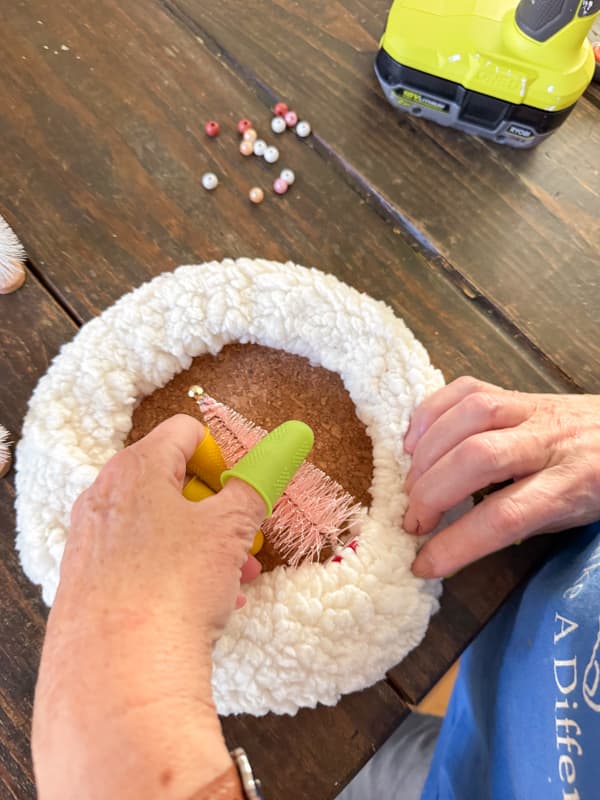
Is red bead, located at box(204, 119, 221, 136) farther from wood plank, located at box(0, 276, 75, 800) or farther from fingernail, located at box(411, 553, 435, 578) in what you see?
fingernail, located at box(411, 553, 435, 578)

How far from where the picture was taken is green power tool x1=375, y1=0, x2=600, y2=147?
0.56 metres

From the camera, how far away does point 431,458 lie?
49 centimetres

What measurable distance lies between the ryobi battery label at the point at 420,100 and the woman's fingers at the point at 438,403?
1.06 feet

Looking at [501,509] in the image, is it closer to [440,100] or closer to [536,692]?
[536,692]

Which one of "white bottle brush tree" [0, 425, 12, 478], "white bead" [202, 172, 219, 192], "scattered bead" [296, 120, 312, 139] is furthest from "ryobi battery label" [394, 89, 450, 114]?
"white bottle brush tree" [0, 425, 12, 478]

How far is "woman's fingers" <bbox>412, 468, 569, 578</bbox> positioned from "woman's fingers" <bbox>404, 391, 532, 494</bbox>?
0.16 ft

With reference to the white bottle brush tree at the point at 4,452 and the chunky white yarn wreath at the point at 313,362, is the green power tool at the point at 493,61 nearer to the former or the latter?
the chunky white yarn wreath at the point at 313,362

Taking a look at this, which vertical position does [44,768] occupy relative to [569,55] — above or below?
below

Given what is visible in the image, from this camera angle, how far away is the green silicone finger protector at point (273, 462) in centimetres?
37

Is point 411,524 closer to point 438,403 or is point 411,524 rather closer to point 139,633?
point 438,403

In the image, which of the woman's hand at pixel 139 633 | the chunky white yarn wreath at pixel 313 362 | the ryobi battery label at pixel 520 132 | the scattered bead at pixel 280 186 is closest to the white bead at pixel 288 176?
the scattered bead at pixel 280 186

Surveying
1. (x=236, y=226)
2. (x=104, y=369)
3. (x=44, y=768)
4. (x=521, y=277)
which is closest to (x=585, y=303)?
(x=521, y=277)

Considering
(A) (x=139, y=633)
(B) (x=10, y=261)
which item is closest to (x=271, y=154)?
(B) (x=10, y=261)

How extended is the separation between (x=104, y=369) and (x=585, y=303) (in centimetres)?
47
